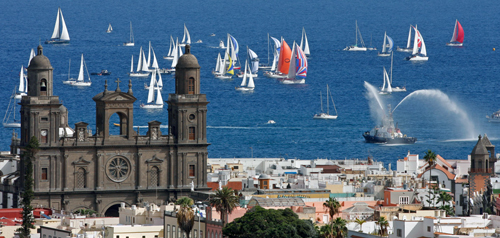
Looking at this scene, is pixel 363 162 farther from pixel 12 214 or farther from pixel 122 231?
pixel 122 231

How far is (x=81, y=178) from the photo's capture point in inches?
5064

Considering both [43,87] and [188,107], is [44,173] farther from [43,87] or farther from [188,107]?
[188,107]

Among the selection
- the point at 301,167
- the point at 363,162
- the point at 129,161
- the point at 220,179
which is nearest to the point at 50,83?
the point at 129,161

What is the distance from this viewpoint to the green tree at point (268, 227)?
94.5 meters

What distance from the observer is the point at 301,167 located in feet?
570

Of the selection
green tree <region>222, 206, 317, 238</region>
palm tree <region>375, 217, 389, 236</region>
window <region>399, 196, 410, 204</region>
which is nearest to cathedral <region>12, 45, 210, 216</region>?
window <region>399, 196, 410, 204</region>

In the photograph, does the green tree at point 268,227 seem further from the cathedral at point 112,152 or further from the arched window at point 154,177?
the arched window at point 154,177

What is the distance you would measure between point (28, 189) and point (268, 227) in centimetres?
2769

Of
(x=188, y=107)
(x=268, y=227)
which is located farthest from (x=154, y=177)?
(x=268, y=227)

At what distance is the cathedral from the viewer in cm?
12681

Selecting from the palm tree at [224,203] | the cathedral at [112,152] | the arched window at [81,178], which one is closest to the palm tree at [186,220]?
the palm tree at [224,203]

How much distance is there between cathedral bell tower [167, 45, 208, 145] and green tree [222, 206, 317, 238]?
111 feet

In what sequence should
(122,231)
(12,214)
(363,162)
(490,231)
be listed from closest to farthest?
(490,231) → (122,231) → (12,214) → (363,162)

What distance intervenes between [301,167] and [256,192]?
1692 inches
